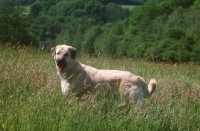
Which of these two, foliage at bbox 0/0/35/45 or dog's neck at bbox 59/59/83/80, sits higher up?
dog's neck at bbox 59/59/83/80

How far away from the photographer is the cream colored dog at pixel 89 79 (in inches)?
294

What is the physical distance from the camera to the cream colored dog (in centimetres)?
748

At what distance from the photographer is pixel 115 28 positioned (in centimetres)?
8231

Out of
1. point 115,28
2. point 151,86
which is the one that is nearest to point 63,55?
point 151,86

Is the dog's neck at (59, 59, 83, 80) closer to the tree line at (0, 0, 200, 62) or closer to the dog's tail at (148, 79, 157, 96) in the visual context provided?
the dog's tail at (148, 79, 157, 96)

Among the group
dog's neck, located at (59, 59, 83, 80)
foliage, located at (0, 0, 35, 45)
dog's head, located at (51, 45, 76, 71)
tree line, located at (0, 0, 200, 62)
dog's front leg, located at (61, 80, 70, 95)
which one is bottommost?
tree line, located at (0, 0, 200, 62)

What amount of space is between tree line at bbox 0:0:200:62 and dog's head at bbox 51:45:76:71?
3.39m

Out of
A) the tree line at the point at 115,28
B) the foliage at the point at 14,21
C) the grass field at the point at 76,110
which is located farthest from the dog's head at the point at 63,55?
the foliage at the point at 14,21

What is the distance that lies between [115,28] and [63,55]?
75.2 meters

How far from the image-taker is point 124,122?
5910 millimetres

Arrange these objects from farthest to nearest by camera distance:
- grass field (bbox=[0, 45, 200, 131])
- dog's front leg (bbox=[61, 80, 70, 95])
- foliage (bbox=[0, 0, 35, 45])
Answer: foliage (bbox=[0, 0, 35, 45])
dog's front leg (bbox=[61, 80, 70, 95])
grass field (bbox=[0, 45, 200, 131])

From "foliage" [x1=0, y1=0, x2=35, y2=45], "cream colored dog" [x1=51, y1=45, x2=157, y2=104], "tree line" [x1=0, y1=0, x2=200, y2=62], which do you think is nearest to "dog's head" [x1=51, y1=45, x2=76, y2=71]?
"cream colored dog" [x1=51, y1=45, x2=157, y2=104]

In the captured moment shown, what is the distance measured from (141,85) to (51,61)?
411 cm

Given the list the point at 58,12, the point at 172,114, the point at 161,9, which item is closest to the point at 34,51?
the point at 172,114
